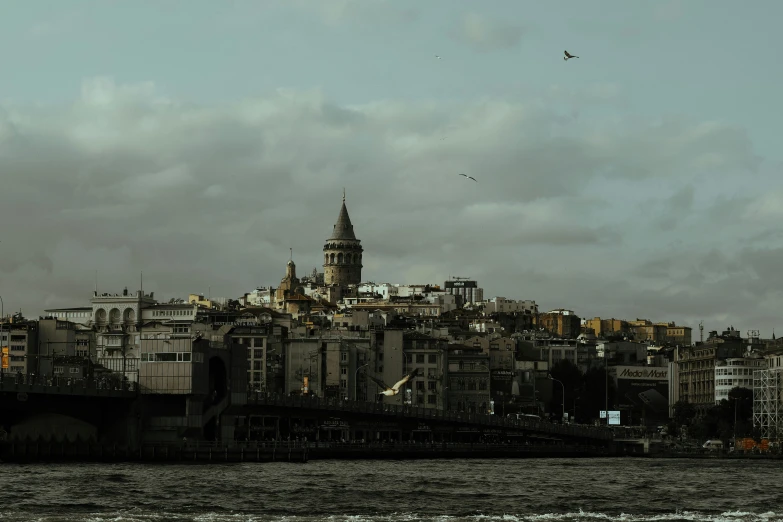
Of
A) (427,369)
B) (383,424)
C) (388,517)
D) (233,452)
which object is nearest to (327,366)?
(427,369)

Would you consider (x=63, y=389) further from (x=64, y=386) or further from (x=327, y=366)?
(x=327, y=366)

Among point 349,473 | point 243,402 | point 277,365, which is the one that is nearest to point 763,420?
point 277,365

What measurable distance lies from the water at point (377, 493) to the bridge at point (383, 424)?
2079 centimetres

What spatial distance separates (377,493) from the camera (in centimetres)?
8131

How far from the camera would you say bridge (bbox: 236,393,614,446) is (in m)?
133

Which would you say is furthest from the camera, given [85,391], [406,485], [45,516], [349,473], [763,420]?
[763,420]

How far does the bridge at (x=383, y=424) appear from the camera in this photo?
5221 inches

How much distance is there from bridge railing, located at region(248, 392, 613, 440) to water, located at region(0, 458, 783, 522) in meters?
20.4

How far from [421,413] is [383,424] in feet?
28.4

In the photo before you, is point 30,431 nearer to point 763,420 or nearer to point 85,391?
point 85,391

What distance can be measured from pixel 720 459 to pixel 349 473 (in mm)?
51812

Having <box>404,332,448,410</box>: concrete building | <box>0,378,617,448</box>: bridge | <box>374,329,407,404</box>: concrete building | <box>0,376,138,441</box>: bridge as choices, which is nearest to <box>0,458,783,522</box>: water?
<box>0,376,138,441</box>: bridge

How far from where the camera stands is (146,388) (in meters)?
112

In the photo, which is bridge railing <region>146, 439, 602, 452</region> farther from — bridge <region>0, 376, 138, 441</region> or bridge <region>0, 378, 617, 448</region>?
bridge <region>0, 376, 138, 441</region>
